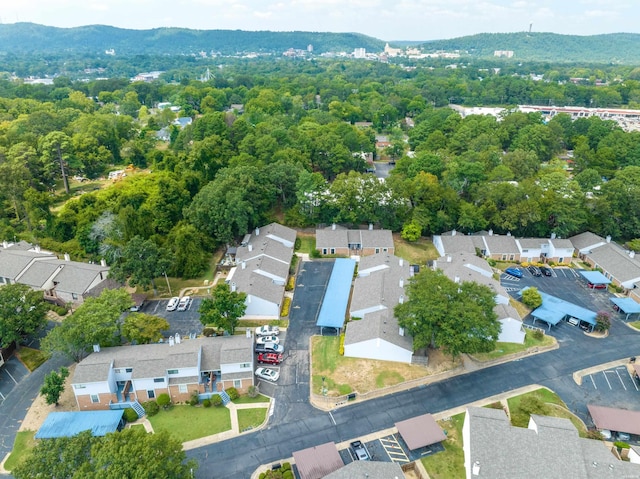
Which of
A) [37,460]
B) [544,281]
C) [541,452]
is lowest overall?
[544,281]

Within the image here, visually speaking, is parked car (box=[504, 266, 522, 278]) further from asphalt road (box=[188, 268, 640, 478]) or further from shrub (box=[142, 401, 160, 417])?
shrub (box=[142, 401, 160, 417])

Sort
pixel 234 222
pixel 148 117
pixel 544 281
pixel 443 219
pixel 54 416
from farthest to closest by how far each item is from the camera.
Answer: pixel 148 117 → pixel 443 219 → pixel 234 222 → pixel 544 281 → pixel 54 416

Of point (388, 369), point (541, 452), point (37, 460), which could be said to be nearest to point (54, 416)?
point (37, 460)

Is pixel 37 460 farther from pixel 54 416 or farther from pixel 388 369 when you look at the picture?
pixel 388 369

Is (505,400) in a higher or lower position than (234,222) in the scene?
lower

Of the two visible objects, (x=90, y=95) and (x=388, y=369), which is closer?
(x=388, y=369)

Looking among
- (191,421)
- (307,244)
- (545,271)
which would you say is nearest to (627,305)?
(545,271)

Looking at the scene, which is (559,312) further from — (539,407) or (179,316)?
(179,316)
